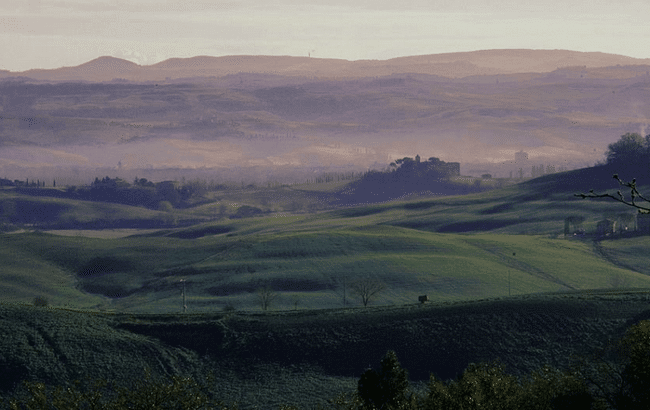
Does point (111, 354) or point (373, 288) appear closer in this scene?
point (111, 354)

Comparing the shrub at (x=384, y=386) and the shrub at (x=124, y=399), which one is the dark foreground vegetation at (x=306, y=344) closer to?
the shrub at (x=384, y=386)

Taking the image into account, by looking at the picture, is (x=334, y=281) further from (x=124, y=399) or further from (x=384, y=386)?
(x=124, y=399)

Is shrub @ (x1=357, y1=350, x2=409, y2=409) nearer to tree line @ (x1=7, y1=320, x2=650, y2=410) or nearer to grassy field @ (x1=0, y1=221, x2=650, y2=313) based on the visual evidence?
tree line @ (x1=7, y1=320, x2=650, y2=410)

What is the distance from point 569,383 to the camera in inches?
1960

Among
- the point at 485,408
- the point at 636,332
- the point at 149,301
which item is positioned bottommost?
the point at 149,301

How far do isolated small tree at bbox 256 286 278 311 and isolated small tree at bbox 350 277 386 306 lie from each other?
→ 15.9 meters

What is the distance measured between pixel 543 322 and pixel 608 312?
838cm

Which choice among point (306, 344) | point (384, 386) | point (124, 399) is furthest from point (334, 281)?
point (124, 399)

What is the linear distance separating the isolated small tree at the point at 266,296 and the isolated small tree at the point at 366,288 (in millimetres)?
15878

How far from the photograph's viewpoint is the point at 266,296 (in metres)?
160

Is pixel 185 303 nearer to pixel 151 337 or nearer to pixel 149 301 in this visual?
pixel 149 301

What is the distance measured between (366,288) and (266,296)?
1965 cm

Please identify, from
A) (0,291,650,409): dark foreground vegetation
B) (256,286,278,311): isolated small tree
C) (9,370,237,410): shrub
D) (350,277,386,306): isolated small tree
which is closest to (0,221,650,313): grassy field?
(256,286,278,311): isolated small tree

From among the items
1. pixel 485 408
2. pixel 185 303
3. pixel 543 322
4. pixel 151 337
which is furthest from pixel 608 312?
pixel 185 303
